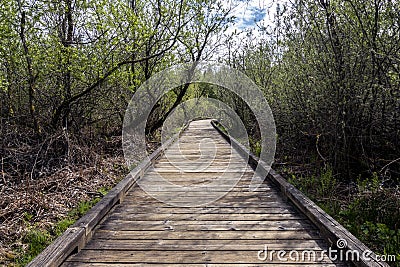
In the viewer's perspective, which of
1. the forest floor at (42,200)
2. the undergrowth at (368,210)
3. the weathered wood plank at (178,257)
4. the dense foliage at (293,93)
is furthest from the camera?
the dense foliage at (293,93)

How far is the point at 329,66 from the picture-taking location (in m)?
5.05

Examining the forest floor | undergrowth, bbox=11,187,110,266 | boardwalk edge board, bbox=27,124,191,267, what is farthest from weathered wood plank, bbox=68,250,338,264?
the forest floor

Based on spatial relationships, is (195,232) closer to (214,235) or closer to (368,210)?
(214,235)

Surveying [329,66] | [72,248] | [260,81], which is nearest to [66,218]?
[72,248]

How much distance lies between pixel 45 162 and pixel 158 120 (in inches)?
269

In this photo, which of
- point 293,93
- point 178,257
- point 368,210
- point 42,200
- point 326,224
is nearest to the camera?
point 178,257

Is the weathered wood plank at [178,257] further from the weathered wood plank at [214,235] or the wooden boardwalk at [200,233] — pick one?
the weathered wood plank at [214,235]

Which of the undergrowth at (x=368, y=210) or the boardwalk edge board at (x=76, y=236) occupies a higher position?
the boardwalk edge board at (x=76, y=236)

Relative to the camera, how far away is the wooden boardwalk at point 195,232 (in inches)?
109

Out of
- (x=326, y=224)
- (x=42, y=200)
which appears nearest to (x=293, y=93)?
(x=326, y=224)

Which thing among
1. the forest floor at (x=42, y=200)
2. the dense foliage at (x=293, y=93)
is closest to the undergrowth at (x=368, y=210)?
the dense foliage at (x=293, y=93)

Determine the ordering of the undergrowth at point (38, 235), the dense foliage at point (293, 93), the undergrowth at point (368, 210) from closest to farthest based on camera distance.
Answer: the undergrowth at point (38, 235), the undergrowth at point (368, 210), the dense foliage at point (293, 93)

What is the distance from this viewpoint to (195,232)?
11.0ft

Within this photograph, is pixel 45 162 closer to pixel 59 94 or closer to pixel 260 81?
pixel 59 94
